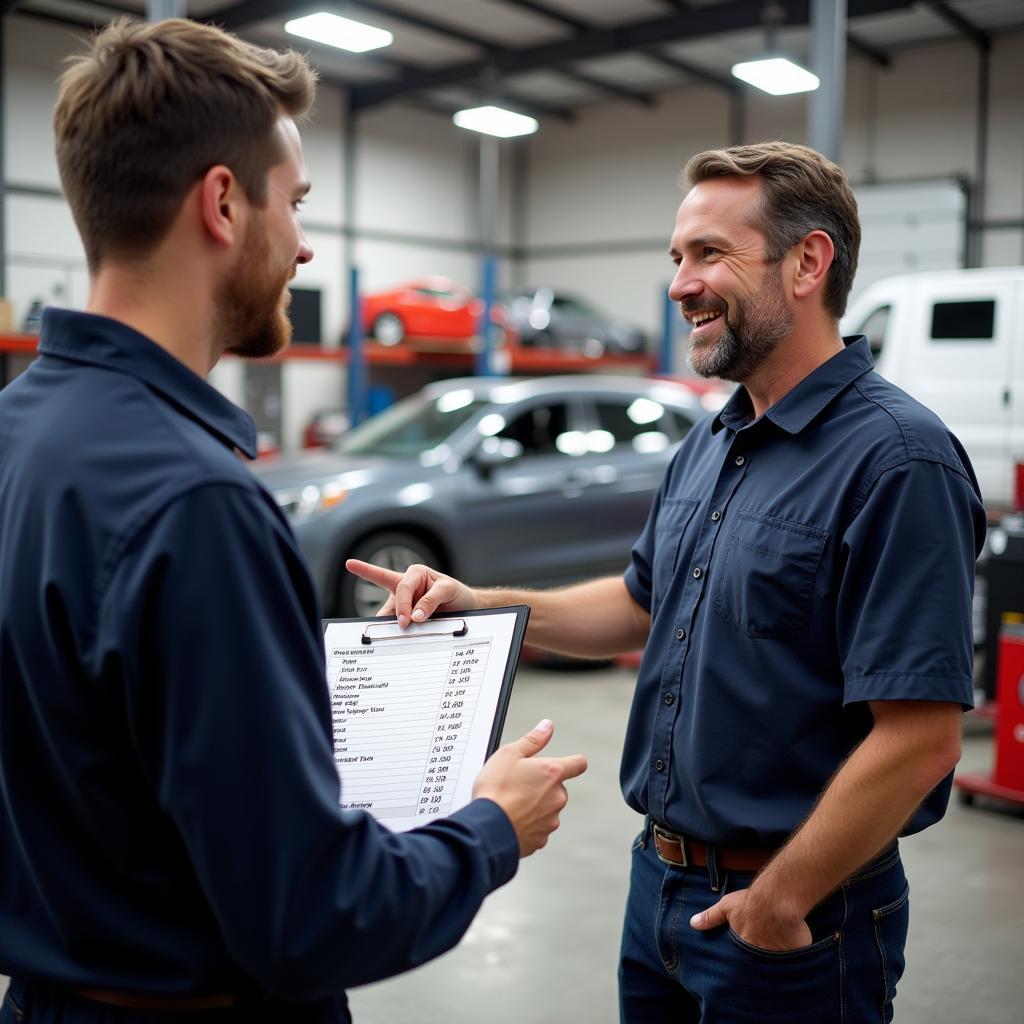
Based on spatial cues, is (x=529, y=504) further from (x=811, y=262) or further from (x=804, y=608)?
(x=804, y=608)

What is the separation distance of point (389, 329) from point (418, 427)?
7388 mm

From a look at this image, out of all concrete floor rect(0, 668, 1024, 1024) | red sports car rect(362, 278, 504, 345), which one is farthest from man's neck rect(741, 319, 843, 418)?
red sports car rect(362, 278, 504, 345)

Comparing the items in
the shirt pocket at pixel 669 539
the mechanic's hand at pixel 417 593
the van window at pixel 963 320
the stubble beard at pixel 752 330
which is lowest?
the mechanic's hand at pixel 417 593

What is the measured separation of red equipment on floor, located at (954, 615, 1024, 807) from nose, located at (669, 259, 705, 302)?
3.37 metres

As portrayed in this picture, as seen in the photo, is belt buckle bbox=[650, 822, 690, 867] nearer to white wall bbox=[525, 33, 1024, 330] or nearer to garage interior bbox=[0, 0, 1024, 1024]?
garage interior bbox=[0, 0, 1024, 1024]

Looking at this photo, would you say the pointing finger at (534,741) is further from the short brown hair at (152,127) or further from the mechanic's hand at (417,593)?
the short brown hair at (152,127)

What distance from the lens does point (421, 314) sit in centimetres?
→ 1425

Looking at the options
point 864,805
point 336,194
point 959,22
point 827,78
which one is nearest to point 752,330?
point 864,805

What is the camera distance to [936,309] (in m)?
7.88

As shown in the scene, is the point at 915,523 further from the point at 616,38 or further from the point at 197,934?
the point at 616,38

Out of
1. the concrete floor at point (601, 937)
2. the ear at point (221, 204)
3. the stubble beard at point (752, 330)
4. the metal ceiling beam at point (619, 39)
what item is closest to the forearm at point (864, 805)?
the stubble beard at point (752, 330)

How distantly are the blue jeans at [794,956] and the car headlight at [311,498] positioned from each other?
16.3ft

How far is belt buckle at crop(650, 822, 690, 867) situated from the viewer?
169 cm

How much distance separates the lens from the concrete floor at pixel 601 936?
10.4 ft
